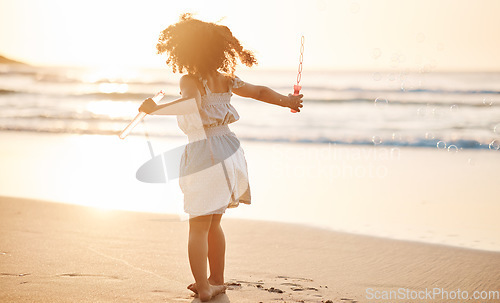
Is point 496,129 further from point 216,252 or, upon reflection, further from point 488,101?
point 216,252

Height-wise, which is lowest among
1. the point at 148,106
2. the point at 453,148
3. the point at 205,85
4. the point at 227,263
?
the point at 227,263

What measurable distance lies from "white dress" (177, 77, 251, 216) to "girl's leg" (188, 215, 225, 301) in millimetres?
71

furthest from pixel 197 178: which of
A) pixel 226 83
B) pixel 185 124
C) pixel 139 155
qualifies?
pixel 139 155

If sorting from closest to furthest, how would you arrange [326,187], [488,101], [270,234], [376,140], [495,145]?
[270,234], [326,187], [495,145], [376,140], [488,101]

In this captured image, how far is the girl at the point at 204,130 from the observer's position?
3.86 m

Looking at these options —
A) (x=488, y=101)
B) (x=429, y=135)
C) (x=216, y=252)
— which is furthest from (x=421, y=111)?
(x=216, y=252)

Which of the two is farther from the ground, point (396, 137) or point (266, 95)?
point (266, 95)

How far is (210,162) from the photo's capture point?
3.88m

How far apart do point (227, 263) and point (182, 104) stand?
4.80 feet

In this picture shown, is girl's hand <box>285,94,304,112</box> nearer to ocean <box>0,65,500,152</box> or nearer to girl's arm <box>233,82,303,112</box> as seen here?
girl's arm <box>233,82,303,112</box>

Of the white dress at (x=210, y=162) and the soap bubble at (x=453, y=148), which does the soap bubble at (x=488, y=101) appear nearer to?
the soap bubble at (x=453, y=148)

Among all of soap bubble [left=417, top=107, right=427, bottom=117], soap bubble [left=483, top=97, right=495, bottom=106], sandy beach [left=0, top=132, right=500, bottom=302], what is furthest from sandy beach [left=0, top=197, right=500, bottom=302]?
soap bubble [left=483, top=97, right=495, bottom=106]

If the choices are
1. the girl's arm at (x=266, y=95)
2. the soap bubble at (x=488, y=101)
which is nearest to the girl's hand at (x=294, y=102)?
the girl's arm at (x=266, y=95)

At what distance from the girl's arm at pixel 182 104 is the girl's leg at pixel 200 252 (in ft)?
2.00
